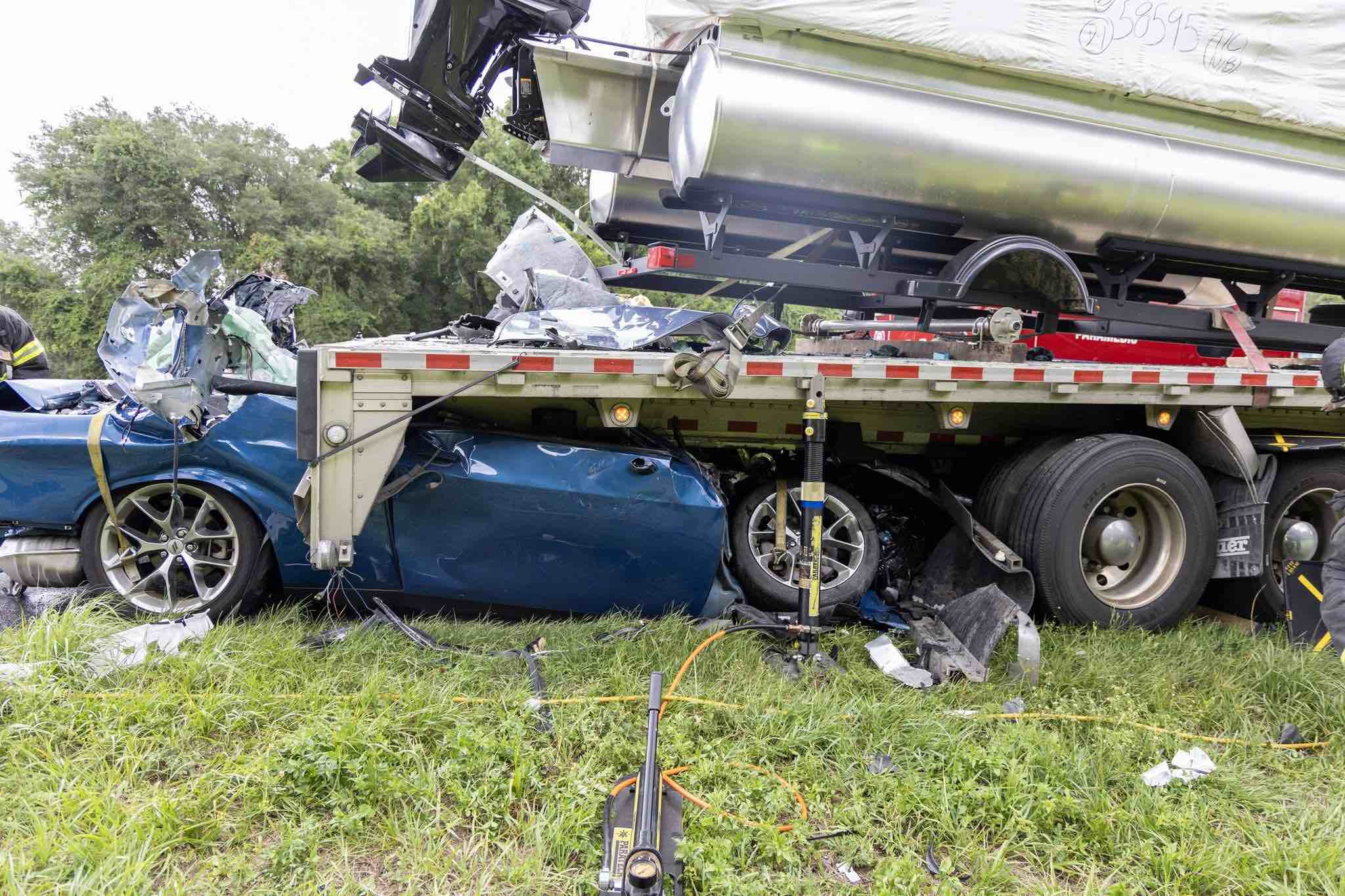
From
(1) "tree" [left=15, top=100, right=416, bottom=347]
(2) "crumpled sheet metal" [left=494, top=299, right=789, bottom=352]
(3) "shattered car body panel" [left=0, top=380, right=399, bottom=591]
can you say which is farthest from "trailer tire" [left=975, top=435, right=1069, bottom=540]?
(1) "tree" [left=15, top=100, right=416, bottom=347]

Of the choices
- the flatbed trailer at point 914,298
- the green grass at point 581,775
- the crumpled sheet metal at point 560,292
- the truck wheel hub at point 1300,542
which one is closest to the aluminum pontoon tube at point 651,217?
the flatbed trailer at point 914,298

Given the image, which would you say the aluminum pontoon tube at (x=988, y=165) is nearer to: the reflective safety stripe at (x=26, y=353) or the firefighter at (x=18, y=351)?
the firefighter at (x=18, y=351)

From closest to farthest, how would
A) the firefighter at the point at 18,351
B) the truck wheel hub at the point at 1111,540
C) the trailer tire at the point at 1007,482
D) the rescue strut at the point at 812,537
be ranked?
the rescue strut at the point at 812,537 < the truck wheel hub at the point at 1111,540 < the trailer tire at the point at 1007,482 < the firefighter at the point at 18,351

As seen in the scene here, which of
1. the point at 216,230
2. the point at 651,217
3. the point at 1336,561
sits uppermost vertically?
the point at 216,230

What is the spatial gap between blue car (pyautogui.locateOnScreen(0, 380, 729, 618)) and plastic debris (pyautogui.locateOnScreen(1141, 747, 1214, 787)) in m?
1.86

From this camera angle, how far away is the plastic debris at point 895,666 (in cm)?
328

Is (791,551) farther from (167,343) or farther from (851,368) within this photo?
(167,343)

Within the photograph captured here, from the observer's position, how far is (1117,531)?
3.91 metres

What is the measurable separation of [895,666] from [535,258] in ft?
9.63

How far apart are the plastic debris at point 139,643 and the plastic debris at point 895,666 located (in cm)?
291

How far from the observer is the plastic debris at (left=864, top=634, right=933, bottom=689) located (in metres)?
3.28

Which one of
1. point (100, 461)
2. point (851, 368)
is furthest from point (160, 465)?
point (851, 368)

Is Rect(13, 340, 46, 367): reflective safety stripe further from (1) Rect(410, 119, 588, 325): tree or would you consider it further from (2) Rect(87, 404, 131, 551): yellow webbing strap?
(1) Rect(410, 119, 588, 325): tree

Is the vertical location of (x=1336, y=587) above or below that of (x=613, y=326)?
below
